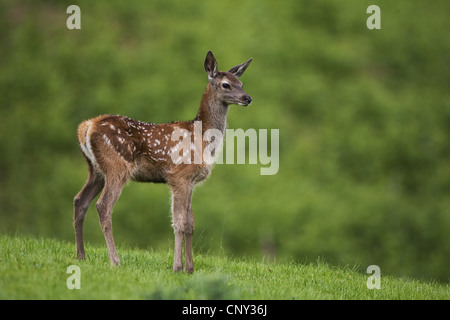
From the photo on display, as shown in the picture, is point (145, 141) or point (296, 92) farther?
point (296, 92)

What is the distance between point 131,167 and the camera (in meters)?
8.86

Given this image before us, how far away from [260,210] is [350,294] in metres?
21.9

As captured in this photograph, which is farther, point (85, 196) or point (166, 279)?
point (85, 196)

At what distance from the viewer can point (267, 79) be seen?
116ft

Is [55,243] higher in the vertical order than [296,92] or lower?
lower

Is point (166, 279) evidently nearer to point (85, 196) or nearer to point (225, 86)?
point (85, 196)

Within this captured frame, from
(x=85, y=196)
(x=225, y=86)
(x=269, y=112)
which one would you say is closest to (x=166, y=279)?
(x=85, y=196)

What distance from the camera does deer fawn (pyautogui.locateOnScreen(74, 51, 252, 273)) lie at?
28.3 ft

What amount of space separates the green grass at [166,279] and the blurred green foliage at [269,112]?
17.0 meters

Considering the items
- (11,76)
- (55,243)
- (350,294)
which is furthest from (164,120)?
(350,294)

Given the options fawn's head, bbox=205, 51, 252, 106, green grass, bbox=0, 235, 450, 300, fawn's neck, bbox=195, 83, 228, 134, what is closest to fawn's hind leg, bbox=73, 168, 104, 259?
green grass, bbox=0, 235, 450, 300

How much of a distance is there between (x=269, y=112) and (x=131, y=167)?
2475 cm

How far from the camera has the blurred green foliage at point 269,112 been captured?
96.8 ft

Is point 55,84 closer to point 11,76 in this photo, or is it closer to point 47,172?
point 11,76
